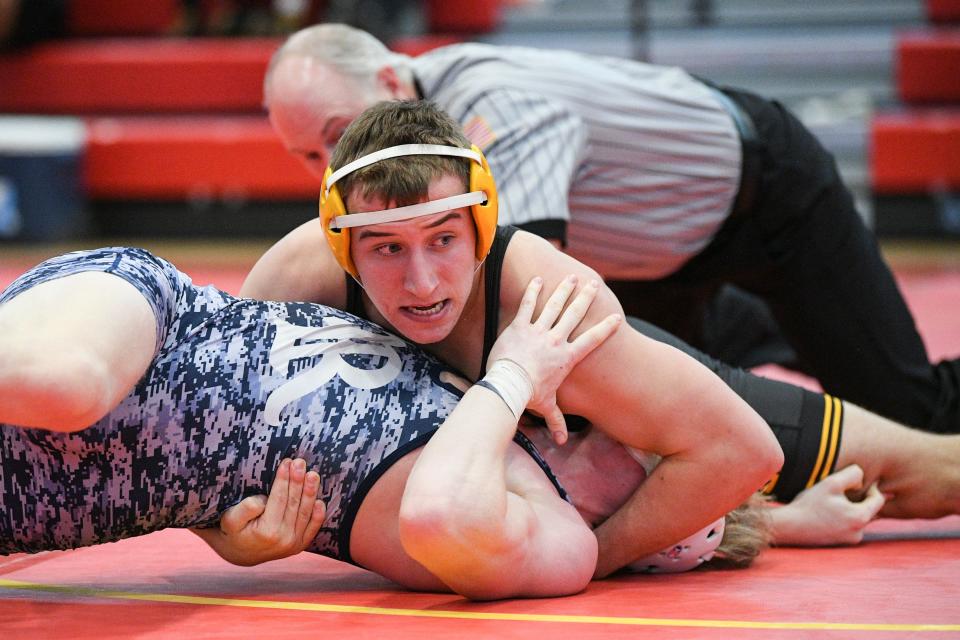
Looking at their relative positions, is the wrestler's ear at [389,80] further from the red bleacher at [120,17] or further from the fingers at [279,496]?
the red bleacher at [120,17]

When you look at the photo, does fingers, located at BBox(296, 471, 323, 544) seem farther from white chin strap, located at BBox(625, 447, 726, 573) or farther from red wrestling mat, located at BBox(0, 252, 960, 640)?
white chin strap, located at BBox(625, 447, 726, 573)

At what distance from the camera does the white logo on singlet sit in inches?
89.3

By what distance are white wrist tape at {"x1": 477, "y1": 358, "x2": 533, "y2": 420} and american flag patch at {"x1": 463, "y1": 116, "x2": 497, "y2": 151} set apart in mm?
1041

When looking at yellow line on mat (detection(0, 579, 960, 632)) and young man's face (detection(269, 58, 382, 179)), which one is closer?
yellow line on mat (detection(0, 579, 960, 632))

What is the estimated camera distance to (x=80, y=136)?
901cm

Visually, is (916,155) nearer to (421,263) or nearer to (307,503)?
(421,263)

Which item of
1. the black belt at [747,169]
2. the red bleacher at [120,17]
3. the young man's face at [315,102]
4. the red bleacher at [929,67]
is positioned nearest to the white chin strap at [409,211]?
the young man's face at [315,102]

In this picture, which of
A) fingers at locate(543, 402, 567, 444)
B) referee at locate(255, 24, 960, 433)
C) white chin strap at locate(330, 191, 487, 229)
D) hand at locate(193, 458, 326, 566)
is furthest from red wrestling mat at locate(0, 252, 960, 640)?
referee at locate(255, 24, 960, 433)

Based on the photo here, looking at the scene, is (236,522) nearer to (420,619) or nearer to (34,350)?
(420,619)

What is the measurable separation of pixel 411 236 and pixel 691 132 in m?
1.51

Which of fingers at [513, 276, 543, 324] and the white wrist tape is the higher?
fingers at [513, 276, 543, 324]

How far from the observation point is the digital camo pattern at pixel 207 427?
2174 millimetres

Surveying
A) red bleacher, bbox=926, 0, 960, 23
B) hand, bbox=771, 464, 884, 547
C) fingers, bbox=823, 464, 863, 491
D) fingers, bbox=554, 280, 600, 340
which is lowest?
hand, bbox=771, 464, 884, 547

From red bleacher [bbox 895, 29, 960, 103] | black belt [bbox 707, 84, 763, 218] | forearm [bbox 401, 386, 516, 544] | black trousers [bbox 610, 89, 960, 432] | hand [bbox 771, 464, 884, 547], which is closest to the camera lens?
forearm [bbox 401, 386, 516, 544]
